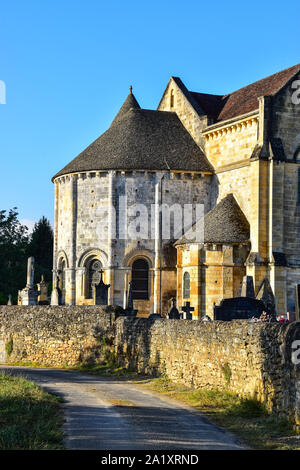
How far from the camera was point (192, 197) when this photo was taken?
43.2 metres

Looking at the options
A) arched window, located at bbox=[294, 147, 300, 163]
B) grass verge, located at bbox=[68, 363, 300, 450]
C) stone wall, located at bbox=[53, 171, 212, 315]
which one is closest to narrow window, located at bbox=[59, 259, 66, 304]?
stone wall, located at bbox=[53, 171, 212, 315]

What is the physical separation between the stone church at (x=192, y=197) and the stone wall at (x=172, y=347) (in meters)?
10.6

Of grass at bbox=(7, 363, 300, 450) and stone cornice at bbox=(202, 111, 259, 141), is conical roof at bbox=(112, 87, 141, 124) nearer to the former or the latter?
stone cornice at bbox=(202, 111, 259, 141)

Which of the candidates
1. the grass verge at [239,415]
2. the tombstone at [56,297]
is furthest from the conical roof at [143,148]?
the grass verge at [239,415]

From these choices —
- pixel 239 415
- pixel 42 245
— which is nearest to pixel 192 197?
pixel 239 415

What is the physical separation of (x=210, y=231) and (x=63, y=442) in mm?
27574

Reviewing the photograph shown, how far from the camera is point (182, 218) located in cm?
4272

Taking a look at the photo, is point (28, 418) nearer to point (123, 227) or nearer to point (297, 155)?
point (297, 155)

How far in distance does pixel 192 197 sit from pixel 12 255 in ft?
97.1

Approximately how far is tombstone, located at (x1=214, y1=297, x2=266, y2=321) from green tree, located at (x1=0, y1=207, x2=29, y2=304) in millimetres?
42848

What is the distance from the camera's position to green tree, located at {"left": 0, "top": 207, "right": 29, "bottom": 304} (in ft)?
215

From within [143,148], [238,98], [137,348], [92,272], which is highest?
[238,98]

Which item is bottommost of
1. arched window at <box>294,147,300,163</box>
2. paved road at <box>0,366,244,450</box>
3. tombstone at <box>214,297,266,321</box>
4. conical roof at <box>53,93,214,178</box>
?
paved road at <box>0,366,244,450</box>
